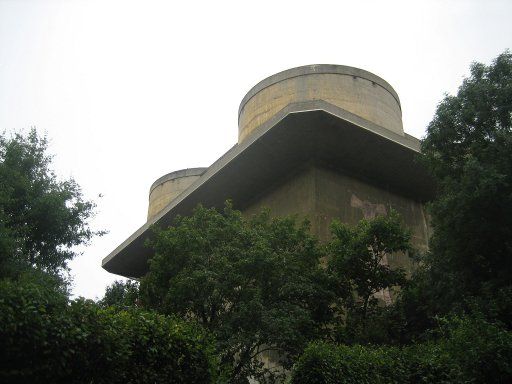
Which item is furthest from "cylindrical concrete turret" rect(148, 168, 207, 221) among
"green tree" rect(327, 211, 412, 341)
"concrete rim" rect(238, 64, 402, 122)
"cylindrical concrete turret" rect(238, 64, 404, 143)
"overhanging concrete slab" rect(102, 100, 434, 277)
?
"green tree" rect(327, 211, 412, 341)

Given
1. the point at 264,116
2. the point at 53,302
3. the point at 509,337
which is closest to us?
the point at 53,302

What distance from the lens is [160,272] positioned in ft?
34.9

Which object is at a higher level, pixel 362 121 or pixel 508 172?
pixel 362 121

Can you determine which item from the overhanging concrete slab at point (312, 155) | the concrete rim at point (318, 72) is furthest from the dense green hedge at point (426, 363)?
the concrete rim at point (318, 72)

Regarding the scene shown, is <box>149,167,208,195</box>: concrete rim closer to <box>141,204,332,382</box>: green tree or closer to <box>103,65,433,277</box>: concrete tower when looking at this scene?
<box>103,65,433,277</box>: concrete tower

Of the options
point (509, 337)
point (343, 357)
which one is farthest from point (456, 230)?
point (343, 357)

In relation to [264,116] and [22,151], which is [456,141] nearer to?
[264,116]

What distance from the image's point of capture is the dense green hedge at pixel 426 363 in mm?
7227

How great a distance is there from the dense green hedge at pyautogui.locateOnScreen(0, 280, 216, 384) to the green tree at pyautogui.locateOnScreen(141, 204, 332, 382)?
264cm

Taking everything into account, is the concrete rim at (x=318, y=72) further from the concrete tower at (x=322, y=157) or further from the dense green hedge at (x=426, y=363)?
the dense green hedge at (x=426, y=363)

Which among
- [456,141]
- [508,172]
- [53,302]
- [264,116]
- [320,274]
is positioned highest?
[264,116]

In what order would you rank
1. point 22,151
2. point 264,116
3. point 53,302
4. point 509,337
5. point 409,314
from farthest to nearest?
1. point 264,116
2. point 22,151
3. point 409,314
4. point 509,337
5. point 53,302

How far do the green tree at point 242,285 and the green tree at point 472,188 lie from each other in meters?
2.34

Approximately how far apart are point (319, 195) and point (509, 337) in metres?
8.01
